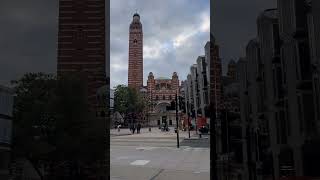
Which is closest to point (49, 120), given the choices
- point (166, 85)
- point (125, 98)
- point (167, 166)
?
point (167, 166)

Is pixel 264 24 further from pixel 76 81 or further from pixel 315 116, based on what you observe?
pixel 76 81

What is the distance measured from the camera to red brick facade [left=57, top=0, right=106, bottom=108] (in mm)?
4984

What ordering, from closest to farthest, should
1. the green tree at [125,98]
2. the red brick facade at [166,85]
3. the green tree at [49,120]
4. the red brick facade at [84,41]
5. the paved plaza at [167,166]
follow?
the green tree at [49,120]
the red brick facade at [84,41]
the red brick facade at [166,85]
the paved plaza at [167,166]
the green tree at [125,98]

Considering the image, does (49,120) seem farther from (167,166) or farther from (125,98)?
(125,98)

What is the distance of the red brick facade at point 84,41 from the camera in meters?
4.98

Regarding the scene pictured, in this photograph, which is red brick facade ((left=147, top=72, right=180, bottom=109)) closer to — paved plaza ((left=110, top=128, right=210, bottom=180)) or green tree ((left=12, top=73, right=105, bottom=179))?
paved plaza ((left=110, top=128, right=210, bottom=180))

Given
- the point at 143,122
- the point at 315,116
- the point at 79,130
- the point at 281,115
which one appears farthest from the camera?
the point at 143,122

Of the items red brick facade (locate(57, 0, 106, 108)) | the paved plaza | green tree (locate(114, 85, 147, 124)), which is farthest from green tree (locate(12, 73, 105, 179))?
the paved plaza

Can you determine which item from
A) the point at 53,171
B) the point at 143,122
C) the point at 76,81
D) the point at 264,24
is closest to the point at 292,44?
the point at 264,24

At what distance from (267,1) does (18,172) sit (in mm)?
3188

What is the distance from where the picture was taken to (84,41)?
200 inches

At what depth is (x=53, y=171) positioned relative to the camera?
4.98 metres

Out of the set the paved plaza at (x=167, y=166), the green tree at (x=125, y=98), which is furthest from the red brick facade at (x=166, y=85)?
the paved plaza at (x=167, y=166)

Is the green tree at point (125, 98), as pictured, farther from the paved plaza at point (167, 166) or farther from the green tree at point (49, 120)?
the green tree at point (49, 120)
